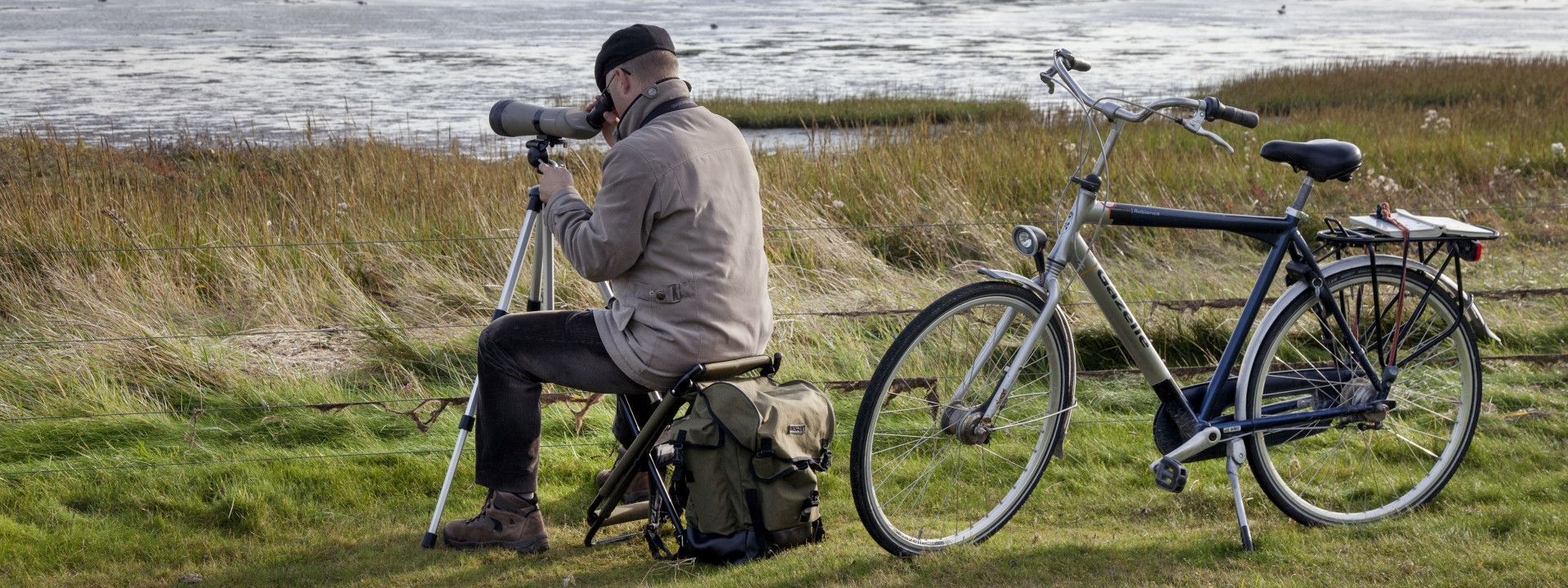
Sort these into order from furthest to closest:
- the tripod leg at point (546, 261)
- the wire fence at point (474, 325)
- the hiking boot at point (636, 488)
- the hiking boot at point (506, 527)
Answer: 1. the wire fence at point (474, 325)
2. the hiking boot at point (636, 488)
3. the tripod leg at point (546, 261)
4. the hiking boot at point (506, 527)

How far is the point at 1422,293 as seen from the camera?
11.7ft

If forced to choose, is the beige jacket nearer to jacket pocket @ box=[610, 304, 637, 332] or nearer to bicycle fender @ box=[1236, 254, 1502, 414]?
jacket pocket @ box=[610, 304, 637, 332]

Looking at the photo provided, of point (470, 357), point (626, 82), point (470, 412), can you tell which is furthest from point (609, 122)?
point (470, 357)

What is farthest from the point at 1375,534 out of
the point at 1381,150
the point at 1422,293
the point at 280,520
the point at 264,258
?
the point at 1381,150

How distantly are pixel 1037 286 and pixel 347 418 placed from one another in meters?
2.68

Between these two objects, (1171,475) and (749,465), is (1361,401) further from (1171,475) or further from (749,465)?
(749,465)

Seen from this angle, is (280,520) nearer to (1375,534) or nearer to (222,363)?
(222,363)

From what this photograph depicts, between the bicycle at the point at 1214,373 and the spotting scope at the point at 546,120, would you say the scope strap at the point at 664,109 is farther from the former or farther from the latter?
the bicycle at the point at 1214,373

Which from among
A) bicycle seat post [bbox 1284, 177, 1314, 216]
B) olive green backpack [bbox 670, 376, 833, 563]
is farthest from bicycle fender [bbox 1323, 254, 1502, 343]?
olive green backpack [bbox 670, 376, 833, 563]

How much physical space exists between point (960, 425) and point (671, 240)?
0.89 m

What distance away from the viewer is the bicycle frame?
322 centimetres

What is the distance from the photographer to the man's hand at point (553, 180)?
3.24 m

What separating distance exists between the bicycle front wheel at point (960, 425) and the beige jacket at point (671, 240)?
43 cm

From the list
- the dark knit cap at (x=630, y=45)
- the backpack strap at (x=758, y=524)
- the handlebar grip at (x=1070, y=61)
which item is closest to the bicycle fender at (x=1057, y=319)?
the handlebar grip at (x=1070, y=61)
